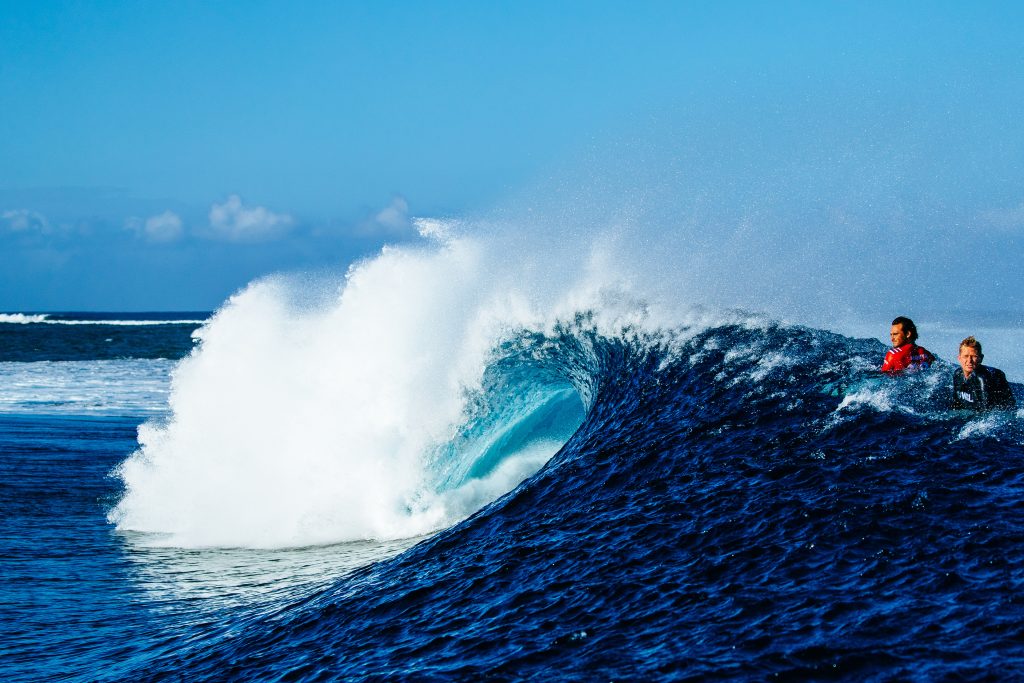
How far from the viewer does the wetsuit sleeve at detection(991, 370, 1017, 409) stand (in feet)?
25.6

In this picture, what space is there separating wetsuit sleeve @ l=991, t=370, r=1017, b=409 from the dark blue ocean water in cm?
33

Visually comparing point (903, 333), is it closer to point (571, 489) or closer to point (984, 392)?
point (984, 392)

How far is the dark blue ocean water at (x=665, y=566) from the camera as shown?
4.82 m

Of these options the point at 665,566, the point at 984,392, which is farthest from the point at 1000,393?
the point at 665,566

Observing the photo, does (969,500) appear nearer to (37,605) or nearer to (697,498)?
(697,498)

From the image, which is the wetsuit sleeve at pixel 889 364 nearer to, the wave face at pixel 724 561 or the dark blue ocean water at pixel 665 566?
the dark blue ocean water at pixel 665 566

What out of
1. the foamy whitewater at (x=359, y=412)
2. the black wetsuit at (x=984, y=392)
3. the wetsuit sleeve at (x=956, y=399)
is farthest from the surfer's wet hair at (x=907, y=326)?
the foamy whitewater at (x=359, y=412)

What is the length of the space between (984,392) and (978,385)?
71 mm

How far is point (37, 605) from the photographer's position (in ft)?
27.3

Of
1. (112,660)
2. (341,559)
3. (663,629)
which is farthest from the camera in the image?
(341,559)

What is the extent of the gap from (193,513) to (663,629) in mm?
8579

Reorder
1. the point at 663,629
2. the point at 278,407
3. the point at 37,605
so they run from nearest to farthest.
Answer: the point at 663,629
the point at 37,605
the point at 278,407

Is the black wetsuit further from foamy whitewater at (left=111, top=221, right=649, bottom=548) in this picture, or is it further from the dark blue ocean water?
foamy whitewater at (left=111, top=221, right=649, bottom=548)

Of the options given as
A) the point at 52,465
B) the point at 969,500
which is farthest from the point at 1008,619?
the point at 52,465
